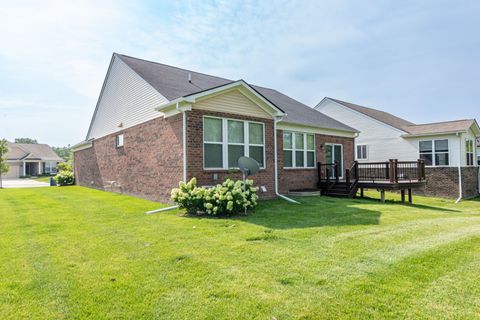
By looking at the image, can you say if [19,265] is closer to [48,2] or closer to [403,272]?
[403,272]

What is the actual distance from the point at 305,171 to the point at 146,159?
7.28 m

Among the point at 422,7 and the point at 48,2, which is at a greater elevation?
the point at 422,7

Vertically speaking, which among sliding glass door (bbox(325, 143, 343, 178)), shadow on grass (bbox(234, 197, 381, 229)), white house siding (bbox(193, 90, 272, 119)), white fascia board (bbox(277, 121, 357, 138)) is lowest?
shadow on grass (bbox(234, 197, 381, 229))

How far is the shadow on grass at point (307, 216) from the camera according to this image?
23.3ft

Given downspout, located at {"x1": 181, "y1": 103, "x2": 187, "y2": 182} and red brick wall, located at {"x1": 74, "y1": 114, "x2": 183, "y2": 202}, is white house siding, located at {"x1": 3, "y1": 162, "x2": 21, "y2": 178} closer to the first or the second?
red brick wall, located at {"x1": 74, "y1": 114, "x2": 183, "y2": 202}

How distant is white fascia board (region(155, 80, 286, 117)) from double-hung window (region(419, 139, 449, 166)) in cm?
1287

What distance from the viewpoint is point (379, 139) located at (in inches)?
826

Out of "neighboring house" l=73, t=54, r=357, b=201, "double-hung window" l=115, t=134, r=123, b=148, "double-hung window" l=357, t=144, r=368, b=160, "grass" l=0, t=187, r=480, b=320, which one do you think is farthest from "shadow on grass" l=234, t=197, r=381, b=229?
"double-hung window" l=357, t=144, r=368, b=160

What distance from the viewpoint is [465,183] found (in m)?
17.6

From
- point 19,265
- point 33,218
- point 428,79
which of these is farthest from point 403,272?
point 428,79

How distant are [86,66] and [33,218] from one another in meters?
9.83

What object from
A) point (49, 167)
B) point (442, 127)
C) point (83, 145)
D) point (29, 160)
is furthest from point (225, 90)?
point (49, 167)

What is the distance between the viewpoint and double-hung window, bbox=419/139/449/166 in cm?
1834

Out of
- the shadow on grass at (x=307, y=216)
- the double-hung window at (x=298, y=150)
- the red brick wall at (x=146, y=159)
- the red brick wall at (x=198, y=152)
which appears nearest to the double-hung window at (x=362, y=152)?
the double-hung window at (x=298, y=150)
